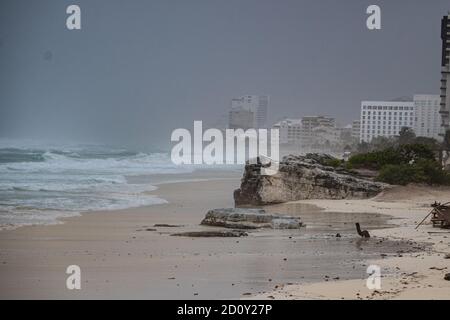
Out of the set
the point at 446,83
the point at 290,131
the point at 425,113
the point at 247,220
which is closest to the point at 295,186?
the point at 247,220

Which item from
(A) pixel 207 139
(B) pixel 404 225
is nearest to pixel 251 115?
(A) pixel 207 139

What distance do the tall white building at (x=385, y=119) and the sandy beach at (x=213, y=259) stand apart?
→ 12263cm

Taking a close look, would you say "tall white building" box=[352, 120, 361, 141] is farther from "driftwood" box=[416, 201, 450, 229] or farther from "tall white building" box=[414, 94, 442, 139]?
"driftwood" box=[416, 201, 450, 229]

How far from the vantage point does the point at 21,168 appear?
41406 millimetres

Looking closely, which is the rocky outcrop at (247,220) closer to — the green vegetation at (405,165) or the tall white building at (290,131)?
Result: the green vegetation at (405,165)

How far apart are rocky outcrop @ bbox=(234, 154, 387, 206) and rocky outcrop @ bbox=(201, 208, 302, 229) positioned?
270 inches

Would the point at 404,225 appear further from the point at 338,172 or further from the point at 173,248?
the point at 338,172

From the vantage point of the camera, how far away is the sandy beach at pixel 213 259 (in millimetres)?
8984

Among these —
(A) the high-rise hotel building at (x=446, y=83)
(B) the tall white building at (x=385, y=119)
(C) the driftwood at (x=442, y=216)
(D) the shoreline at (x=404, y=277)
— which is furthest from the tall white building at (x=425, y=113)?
(C) the driftwood at (x=442, y=216)

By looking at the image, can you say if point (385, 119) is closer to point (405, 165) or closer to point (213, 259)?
point (405, 165)

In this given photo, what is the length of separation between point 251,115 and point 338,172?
3506 inches

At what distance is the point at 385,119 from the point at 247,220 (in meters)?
127

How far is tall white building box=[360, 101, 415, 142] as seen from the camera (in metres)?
140

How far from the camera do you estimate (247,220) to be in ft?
55.6
